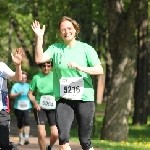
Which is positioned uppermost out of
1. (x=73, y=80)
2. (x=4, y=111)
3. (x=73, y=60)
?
(x=73, y=60)

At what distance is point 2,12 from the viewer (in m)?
25.6

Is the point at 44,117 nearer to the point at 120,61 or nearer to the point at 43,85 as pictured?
the point at 43,85

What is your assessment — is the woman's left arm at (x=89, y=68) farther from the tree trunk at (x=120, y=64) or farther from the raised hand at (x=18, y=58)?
the tree trunk at (x=120, y=64)

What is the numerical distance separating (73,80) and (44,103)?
13.0 feet

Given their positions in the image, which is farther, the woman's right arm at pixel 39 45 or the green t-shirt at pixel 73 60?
the green t-shirt at pixel 73 60

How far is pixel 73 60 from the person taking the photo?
329 inches

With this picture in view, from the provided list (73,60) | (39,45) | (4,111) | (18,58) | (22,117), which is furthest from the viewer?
(22,117)

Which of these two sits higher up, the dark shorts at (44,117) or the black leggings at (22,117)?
the dark shorts at (44,117)

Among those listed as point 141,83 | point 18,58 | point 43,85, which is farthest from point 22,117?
point 141,83

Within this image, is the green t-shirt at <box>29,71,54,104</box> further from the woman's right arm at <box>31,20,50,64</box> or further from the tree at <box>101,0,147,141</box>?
the tree at <box>101,0,147,141</box>

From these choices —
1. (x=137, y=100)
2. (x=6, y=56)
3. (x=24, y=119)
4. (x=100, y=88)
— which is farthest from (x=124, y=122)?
(x=100, y=88)

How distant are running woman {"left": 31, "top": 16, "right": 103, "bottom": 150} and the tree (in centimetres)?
929

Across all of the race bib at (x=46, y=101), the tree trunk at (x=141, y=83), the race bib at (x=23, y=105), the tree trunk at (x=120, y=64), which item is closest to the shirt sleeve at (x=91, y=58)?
the race bib at (x=46, y=101)

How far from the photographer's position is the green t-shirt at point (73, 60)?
27.4ft
